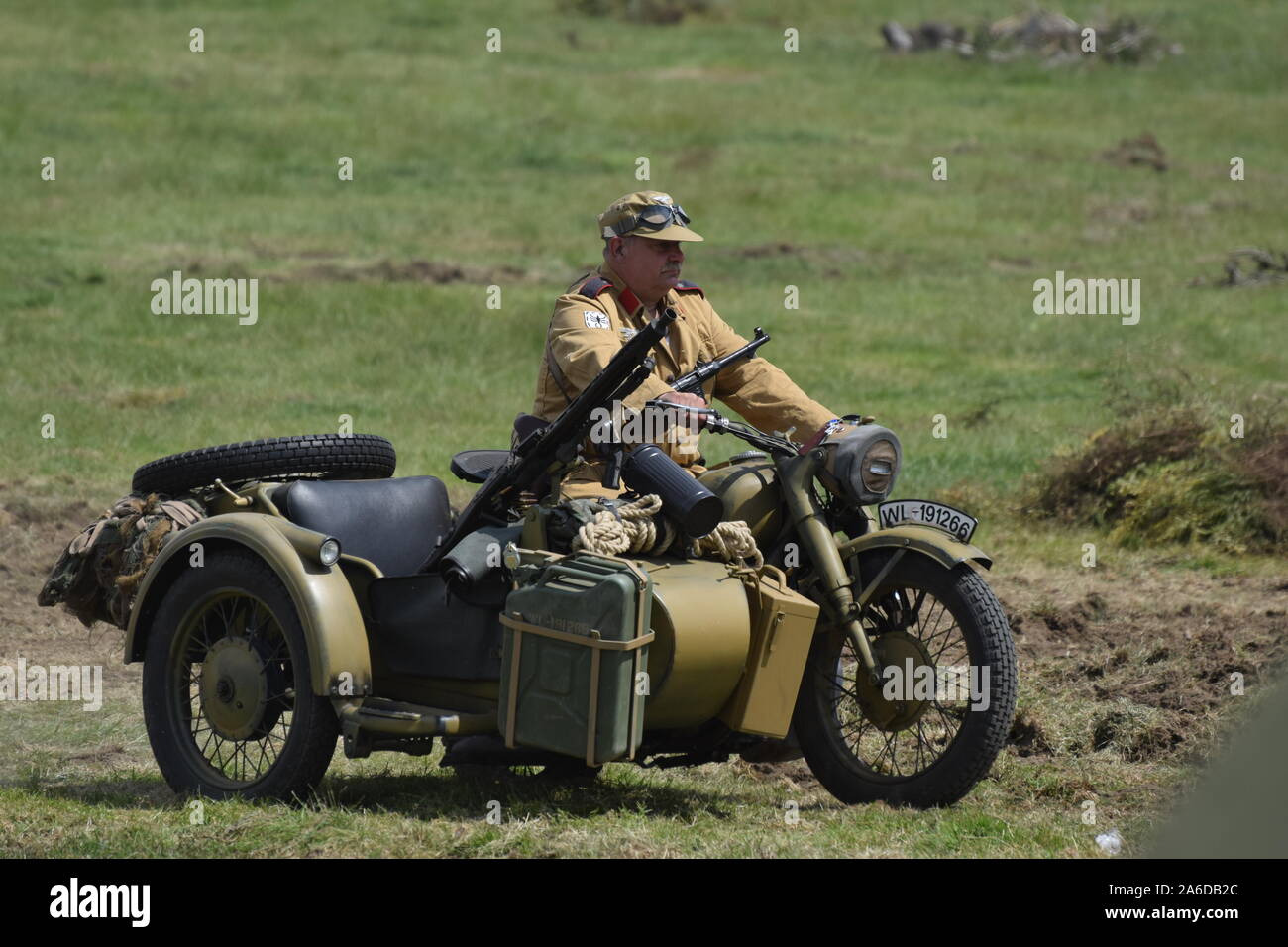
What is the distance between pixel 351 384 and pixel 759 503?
1029 centimetres

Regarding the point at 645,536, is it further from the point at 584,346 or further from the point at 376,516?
the point at 376,516

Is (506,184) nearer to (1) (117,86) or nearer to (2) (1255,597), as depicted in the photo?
(1) (117,86)

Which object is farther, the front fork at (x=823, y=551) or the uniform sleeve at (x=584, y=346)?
the uniform sleeve at (x=584, y=346)

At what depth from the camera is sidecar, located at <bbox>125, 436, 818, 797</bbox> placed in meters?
5.90

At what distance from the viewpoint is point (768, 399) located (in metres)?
6.90

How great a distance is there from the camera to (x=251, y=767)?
7.08m

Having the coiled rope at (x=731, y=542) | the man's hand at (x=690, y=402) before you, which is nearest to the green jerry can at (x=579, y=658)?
the coiled rope at (x=731, y=542)

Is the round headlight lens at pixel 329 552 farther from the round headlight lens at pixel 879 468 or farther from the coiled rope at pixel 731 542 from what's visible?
the round headlight lens at pixel 879 468

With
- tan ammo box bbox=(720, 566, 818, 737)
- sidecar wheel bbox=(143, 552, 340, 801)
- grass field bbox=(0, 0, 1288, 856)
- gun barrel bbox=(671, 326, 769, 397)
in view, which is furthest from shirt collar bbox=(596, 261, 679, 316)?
grass field bbox=(0, 0, 1288, 856)

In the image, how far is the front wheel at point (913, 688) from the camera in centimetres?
598

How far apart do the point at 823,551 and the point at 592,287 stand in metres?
1.28

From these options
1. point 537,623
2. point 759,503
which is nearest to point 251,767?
point 537,623

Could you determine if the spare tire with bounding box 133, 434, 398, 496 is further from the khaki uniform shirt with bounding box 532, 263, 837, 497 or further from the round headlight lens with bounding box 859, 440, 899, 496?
the round headlight lens with bounding box 859, 440, 899, 496

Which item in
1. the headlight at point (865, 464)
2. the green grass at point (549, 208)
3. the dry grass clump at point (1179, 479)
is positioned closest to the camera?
the headlight at point (865, 464)
